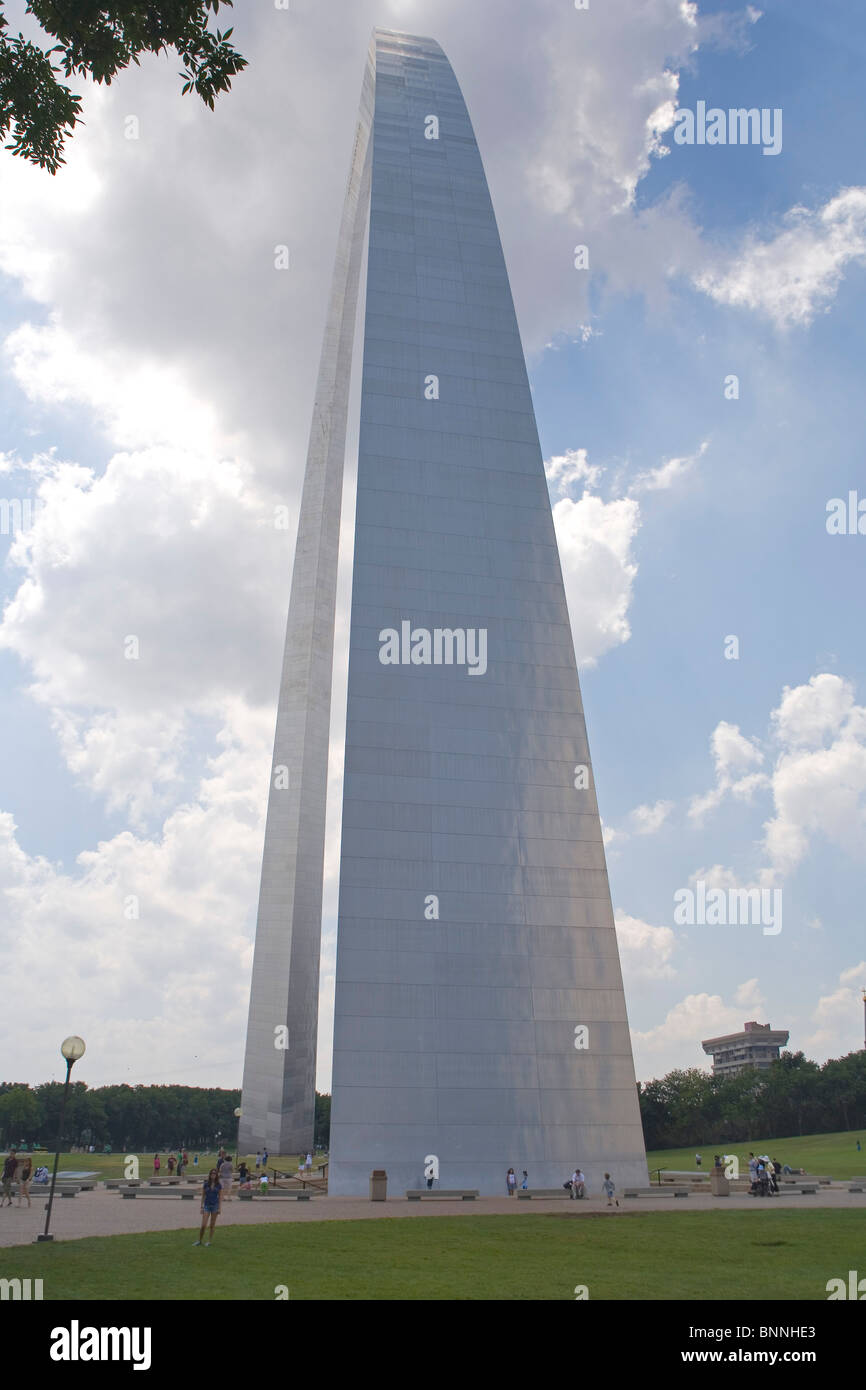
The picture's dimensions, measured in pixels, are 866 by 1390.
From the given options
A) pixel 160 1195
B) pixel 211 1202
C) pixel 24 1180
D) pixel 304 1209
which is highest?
pixel 211 1202

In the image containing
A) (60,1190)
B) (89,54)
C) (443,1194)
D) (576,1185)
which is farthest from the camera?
(60,1190)

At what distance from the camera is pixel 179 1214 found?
79.6ft

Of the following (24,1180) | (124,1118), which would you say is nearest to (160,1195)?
(24,1180)

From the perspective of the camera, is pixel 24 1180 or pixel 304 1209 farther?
pixel 304 1209

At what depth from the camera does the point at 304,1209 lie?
2520cm

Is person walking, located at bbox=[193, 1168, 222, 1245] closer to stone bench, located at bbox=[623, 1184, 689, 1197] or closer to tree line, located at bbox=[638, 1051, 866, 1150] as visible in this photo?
stone bench, located at bbox=[623, 1184, 689, 1197]

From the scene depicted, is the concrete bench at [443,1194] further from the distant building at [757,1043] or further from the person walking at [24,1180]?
the distant building at [757,1043]

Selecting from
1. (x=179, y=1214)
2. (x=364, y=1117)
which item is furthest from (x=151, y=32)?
(x=364, y=1117)

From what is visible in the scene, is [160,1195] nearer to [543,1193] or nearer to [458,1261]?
[543,1193]

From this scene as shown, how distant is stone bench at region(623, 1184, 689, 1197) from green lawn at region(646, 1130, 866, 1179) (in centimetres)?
1358

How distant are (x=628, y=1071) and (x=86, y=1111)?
3444 inches

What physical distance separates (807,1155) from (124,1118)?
7877 cm

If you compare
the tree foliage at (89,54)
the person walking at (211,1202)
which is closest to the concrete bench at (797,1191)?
the person walking at (211,1202)
